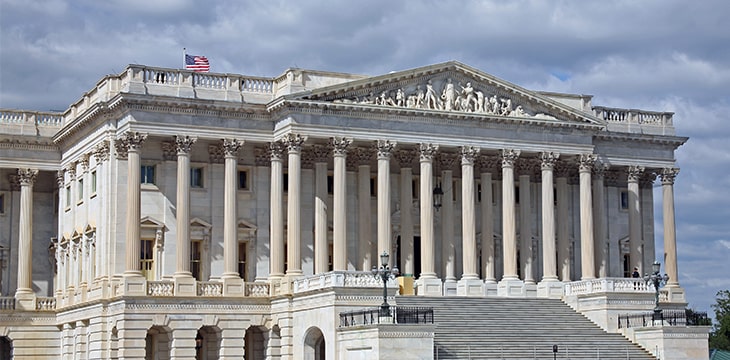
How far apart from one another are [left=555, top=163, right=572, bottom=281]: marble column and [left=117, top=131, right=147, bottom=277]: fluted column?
24956mm

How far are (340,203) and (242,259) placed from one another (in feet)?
21.4

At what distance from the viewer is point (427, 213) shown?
7169 cm

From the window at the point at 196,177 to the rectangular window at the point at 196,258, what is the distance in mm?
3044

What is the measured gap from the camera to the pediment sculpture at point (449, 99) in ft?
235

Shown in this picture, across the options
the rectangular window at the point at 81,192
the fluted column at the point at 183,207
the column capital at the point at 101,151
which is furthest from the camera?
the rectangular window at the point at 81,192

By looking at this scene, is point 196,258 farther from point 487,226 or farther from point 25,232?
point 487,226

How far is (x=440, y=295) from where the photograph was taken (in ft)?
234

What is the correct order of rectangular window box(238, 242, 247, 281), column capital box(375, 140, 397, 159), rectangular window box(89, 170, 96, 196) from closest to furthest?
column capital box(375, 140, 397, 159)
rectangular window box(238, 242, 247, 281)
rectangular window box(89, 170, 96, 196)

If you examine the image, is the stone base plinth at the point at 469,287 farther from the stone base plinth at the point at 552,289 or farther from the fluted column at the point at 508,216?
the stone base plinth at the point at 552,289

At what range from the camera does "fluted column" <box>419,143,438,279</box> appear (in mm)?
71500

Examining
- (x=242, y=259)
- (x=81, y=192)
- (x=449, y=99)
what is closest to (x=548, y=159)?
(x=449, y=99)

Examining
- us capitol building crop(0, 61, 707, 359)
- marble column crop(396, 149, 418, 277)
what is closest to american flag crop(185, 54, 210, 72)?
us capitol building crop(0, 61, 707, 359)

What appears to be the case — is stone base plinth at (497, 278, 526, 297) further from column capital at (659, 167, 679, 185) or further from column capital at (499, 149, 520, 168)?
column capital at (659, 167, 679, 185)

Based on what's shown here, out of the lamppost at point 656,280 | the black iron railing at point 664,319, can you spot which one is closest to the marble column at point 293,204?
the black iron railing at point 664,319
